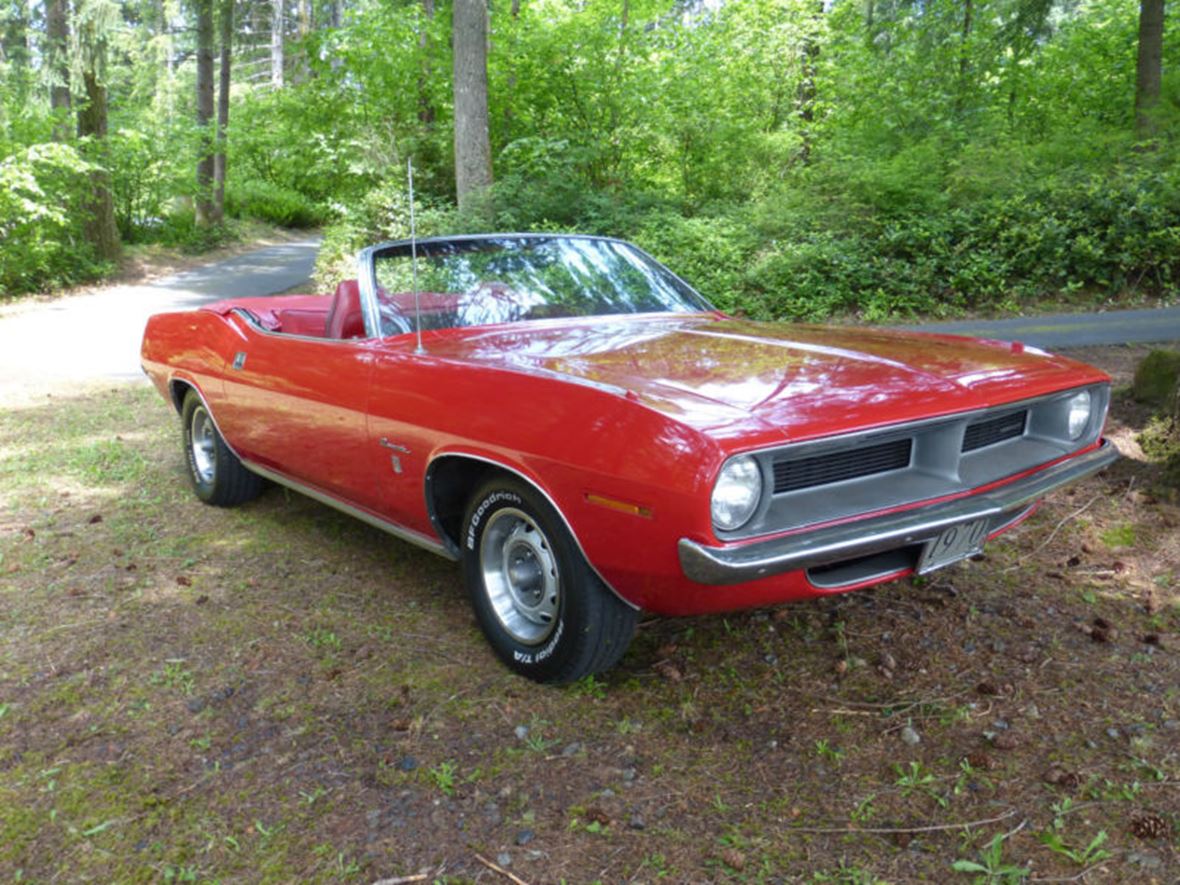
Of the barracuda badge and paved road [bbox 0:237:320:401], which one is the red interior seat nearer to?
the barracuda badge

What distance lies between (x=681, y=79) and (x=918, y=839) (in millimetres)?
15471

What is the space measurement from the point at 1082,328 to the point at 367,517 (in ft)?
22.2

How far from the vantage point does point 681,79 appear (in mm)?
15828

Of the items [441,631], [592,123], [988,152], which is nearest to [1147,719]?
[441,631]

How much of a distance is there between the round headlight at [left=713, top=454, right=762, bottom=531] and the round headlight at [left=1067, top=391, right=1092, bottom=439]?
148cm

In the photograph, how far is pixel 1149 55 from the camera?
40.1 feet

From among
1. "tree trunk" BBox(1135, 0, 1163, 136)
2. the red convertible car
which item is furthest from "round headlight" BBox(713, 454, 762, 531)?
"tree trunk" BBox(1135, 0, 1163, 136)

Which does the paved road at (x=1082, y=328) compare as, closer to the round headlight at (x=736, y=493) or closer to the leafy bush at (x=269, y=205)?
the round headlight at (x=736, y=493)

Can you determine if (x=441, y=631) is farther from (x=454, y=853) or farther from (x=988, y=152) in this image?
(x=988, y=152)

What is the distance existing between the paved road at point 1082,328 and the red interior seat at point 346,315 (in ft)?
18.4

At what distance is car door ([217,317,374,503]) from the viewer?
3.49 m

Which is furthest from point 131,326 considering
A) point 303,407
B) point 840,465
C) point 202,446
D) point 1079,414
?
point 1079,414

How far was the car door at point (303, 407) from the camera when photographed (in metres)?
3.49

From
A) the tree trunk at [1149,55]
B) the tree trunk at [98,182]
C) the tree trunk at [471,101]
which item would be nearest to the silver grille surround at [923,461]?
the tree trunk at [471,101]
